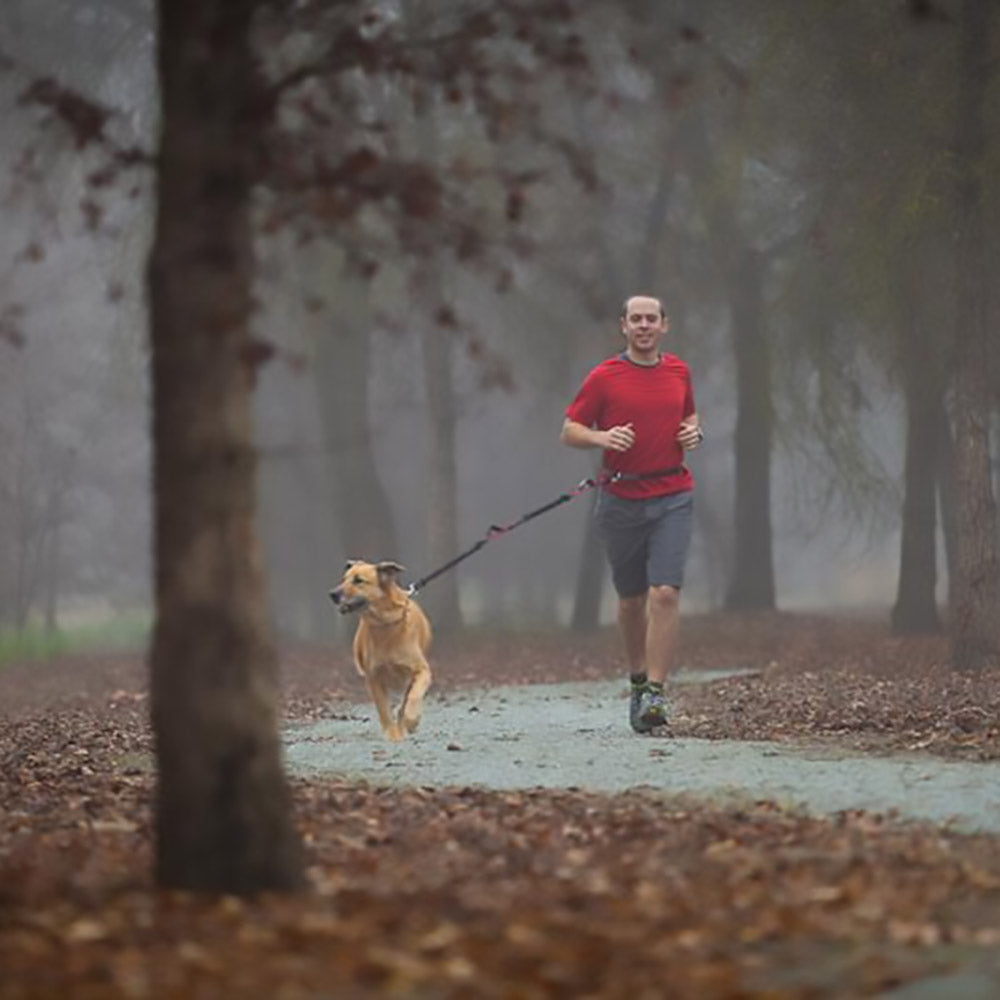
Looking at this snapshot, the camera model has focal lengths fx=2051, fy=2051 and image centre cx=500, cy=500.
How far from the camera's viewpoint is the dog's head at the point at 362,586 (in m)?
13.0

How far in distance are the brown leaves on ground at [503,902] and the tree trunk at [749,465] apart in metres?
18.8

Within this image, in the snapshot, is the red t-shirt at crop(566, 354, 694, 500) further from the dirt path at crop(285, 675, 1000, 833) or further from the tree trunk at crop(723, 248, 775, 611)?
the tree trunk at crop(723, 248, 775, 611)

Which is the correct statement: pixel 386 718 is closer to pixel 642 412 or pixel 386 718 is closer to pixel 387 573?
pixel 387 573

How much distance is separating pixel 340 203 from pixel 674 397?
20.8 feet

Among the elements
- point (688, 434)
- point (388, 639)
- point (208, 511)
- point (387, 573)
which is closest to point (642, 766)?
point (688, 434)

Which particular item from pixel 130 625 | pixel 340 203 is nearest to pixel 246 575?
pixel 340 203

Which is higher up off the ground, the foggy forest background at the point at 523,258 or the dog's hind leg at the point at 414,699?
the foggy forest background at the point at 523,258

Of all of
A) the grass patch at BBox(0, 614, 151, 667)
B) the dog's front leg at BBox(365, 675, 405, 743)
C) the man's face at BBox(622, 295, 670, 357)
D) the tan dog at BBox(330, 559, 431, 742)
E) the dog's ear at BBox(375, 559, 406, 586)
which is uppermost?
the man's face at BBox(622, 295, 670, 357)

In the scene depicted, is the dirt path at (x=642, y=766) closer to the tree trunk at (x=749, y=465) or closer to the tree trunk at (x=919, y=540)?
the tree trunk at (x=919, y=540)

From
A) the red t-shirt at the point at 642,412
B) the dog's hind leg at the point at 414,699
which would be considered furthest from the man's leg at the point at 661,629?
the dog's hind leg at the point at 414,699

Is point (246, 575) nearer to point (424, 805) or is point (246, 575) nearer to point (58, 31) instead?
point (424, 805)

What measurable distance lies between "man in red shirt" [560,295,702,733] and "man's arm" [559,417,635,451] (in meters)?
0.01

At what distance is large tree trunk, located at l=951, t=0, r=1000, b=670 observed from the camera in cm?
1811

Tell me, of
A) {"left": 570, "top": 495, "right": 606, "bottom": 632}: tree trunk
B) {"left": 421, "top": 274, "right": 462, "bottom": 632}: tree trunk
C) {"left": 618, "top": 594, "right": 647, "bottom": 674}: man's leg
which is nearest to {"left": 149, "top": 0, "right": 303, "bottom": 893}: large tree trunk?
{"left": 618, "top": 594, "right": 647, "bottom": 674}: man's leg
